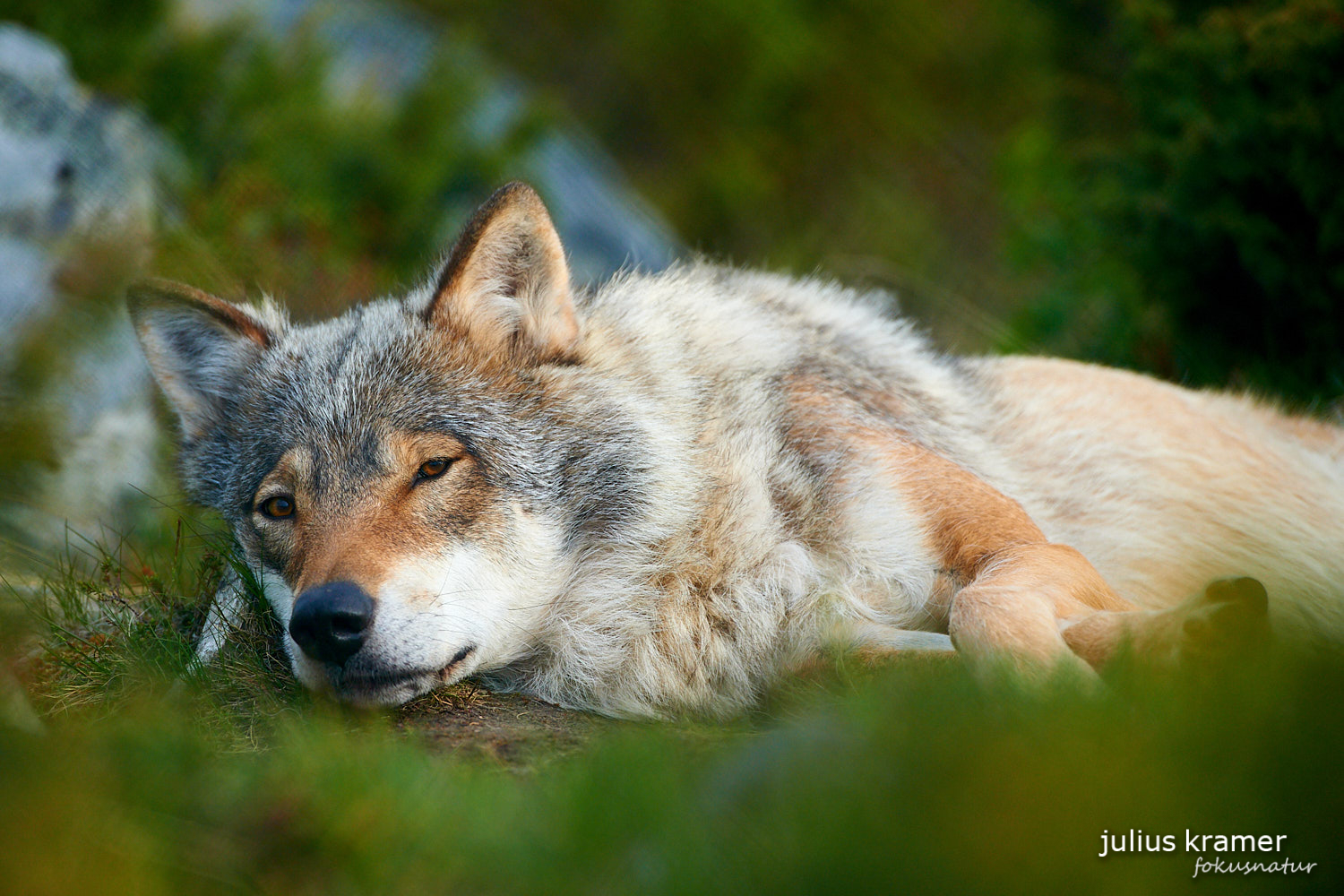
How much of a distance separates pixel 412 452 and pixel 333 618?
2.17ft

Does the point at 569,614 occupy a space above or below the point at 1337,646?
below

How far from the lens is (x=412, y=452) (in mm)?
3207

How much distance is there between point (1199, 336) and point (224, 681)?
5.52 metres

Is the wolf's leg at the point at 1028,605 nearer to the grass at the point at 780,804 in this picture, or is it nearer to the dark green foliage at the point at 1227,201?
the grass at the point at 780,804

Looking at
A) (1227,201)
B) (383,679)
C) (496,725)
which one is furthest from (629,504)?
(1227,201)

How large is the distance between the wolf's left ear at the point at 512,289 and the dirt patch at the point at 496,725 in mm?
1200

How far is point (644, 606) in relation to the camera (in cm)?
331

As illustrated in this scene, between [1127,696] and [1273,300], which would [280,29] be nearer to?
[1273,300]

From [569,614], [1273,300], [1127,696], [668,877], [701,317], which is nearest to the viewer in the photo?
[668,877]

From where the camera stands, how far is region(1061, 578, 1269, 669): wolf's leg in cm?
239

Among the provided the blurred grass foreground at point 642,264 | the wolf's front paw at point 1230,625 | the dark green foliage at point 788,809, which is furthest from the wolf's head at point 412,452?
the wolf's front paw at point 1230,625

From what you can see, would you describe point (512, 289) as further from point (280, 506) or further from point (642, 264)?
point (642, 264)

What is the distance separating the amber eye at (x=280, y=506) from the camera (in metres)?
3.32

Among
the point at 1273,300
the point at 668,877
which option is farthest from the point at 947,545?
the point at 1273,300
